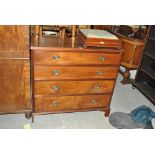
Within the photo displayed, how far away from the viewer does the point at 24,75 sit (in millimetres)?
2045

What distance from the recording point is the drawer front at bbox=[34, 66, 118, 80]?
2.07m

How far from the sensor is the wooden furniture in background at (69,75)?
2012mm

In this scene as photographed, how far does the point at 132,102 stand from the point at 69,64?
4.89ft

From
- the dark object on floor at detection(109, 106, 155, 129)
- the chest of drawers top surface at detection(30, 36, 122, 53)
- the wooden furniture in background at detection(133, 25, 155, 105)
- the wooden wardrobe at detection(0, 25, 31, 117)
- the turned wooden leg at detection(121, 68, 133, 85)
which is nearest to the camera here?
the wooden wardrobe at detection(0, 25, 31, 117)

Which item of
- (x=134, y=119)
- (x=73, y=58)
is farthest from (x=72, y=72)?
(x=134, y=119)

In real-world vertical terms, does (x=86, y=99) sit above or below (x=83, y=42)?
below

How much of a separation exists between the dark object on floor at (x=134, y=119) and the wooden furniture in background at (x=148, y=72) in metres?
0.42

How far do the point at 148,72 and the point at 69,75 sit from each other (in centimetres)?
170

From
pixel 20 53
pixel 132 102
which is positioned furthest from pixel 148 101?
pixel 20 53

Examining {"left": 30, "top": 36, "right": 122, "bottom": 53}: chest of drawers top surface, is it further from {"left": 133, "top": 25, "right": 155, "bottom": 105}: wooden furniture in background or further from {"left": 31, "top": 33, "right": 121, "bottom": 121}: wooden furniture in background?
{"left": 133, "top": 25, "right": 155, "bottom": 105}: wooden furniture in background

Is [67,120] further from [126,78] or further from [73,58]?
[126,78]

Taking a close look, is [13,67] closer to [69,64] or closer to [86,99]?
[69,64]

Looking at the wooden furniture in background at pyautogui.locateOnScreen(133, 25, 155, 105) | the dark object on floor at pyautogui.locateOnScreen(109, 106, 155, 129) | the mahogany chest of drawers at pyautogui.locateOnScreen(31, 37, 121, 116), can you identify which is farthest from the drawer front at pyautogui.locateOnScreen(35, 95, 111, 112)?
the wooden furniture in background at pyautogui.locateOnScreen(133, 25, 155, 105)

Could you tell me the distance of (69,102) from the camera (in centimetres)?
235
